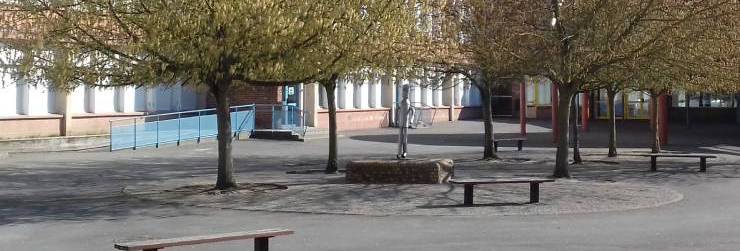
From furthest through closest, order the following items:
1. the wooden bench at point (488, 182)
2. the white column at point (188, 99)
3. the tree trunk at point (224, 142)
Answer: the white column at point (188, 99), the tree trunk at point (224, 142), the wooden bench at point (488, 182)

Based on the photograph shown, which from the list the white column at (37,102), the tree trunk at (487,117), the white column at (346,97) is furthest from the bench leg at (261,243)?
the white column at (346,97)

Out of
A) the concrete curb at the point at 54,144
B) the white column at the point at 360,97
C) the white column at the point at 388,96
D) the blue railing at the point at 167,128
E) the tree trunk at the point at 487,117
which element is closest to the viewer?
the tree trunk at the point at 487,117

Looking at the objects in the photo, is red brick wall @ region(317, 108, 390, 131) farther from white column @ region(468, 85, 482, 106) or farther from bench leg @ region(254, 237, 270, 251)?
bench leg @ region(254, 237, 270, 251)

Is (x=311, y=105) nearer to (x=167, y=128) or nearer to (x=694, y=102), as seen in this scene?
(x=167, y=128)

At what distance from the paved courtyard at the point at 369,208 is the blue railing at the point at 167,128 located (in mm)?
2993

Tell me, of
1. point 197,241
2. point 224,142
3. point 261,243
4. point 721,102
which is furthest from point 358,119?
point 197,241

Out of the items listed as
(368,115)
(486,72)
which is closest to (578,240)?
(486,72)

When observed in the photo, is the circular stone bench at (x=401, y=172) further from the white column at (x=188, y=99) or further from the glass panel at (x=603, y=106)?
the glass panel at (x=603, y=106)

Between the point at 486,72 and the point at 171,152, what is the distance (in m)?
9.21

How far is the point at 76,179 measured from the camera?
16.4 m

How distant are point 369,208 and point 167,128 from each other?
14870mm

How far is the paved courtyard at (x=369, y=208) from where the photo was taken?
9672 millimetres

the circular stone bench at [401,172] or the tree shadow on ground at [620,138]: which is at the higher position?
the tree shadow on ground at [620,138]

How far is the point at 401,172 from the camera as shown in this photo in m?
14.9
